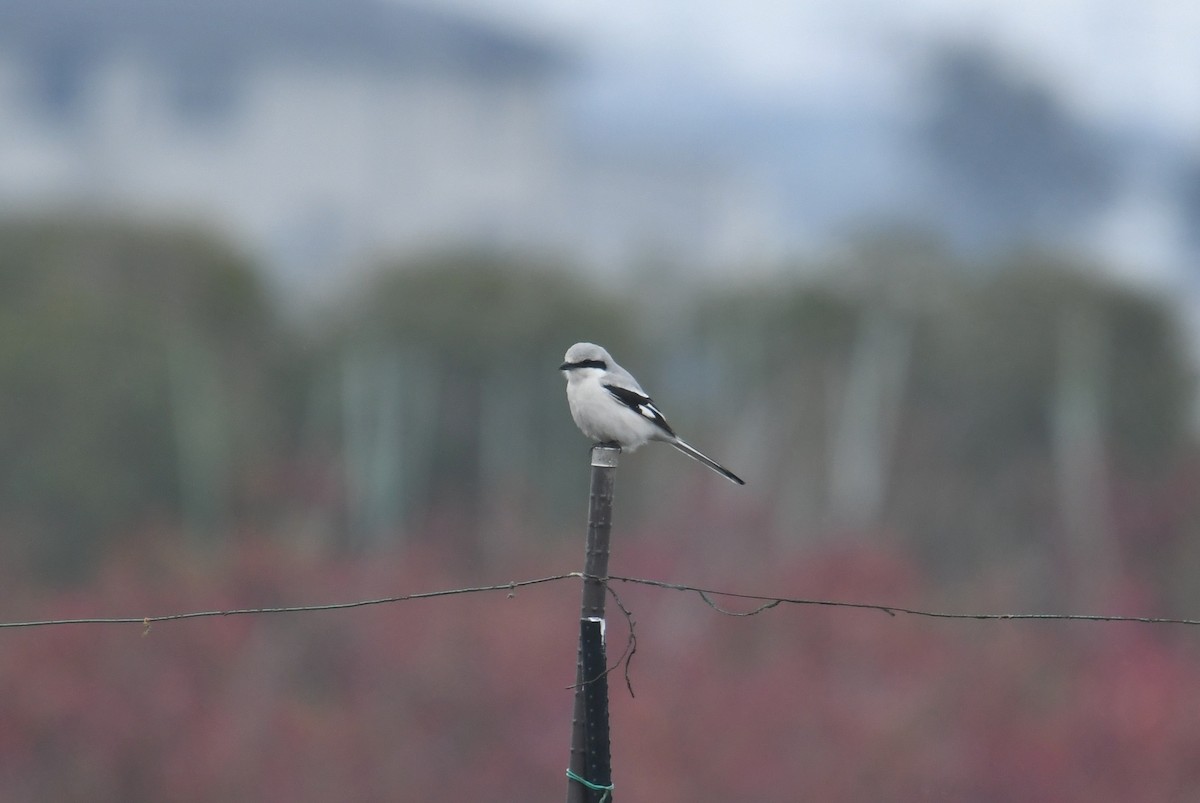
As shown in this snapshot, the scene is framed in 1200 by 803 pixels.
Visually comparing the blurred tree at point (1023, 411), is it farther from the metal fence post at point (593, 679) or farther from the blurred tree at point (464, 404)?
the metal fence post at point (593, 679)

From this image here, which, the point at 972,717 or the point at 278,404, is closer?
the point at 972,717

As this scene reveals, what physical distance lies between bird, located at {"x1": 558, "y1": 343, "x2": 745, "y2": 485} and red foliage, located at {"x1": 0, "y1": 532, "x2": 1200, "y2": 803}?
13.5m

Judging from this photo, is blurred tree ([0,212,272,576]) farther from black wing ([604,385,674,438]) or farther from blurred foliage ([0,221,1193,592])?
black wing ([604,385,674,438])

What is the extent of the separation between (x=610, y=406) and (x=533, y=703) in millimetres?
15778

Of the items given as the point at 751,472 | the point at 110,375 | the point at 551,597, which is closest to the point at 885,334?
the point at 751,472

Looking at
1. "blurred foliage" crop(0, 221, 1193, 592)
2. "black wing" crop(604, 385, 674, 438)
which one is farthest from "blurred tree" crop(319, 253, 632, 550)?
"black wing" crop(604, 385, 674, 438)

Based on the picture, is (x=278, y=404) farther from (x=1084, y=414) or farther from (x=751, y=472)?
(x=1084, y=414)

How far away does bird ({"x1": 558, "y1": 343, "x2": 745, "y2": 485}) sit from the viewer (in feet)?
25.4

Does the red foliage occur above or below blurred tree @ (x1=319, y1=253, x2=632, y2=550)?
below

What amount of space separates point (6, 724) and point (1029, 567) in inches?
817

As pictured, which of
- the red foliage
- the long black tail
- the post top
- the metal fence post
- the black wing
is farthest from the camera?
the red foliage

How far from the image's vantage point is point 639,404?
314 inches

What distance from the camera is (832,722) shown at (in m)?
22.7

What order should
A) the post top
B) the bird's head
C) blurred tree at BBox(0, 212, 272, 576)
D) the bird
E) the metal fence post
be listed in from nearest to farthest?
the metal fence post
the post top
the bird
the bird's head
blurred tree at BBox(0, 212, 272, 576)
